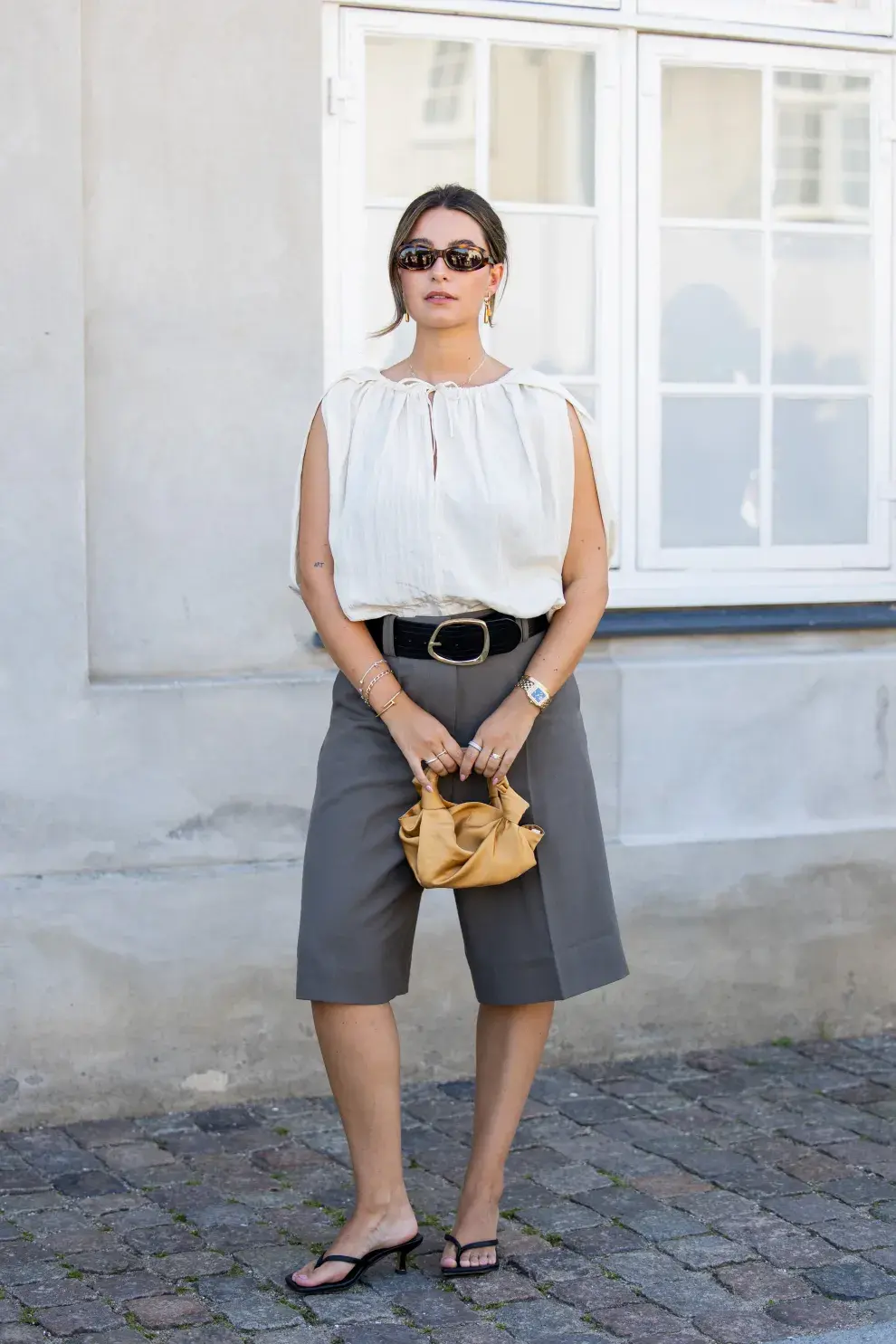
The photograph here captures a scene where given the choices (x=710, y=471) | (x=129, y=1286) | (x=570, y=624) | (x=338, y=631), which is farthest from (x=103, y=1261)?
(x=710, y=471)

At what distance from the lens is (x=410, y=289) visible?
3420 millimetres

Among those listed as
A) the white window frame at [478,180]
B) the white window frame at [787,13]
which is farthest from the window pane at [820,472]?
the white window frame at [787,13]

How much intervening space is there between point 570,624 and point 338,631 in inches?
17.7

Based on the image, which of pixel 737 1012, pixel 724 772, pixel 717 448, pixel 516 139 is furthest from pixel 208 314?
pixel 737 1012

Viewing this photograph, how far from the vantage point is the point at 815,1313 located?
338 cm

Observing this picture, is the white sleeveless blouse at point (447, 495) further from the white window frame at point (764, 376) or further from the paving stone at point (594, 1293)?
the white window frame at point (764, 376)

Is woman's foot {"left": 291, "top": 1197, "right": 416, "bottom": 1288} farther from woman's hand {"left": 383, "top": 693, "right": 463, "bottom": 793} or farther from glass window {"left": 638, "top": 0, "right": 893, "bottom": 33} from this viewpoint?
glass window {"left": 638, "top": 0, "right": 893, "bottom": 33}

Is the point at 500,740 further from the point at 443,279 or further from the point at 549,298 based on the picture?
the point at 549,298

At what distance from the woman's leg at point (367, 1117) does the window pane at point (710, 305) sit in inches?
98.0

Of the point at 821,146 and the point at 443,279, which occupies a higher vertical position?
the point at 821,146

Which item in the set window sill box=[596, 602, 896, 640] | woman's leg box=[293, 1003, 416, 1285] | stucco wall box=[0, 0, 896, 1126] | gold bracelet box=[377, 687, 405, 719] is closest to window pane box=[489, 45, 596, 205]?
stucco wall box=[0, 0, 896, 1126]

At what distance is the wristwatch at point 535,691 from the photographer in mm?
3408

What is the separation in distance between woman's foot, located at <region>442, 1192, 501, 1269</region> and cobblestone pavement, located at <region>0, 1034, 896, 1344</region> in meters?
0.05

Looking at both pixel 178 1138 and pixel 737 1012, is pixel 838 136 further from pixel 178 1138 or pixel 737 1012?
pixel 178 1138
